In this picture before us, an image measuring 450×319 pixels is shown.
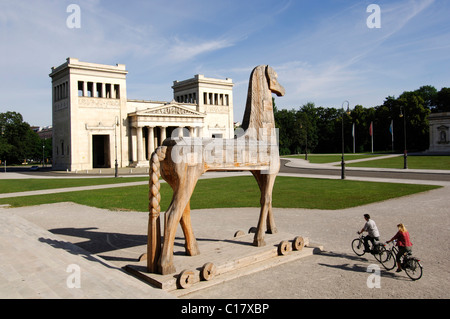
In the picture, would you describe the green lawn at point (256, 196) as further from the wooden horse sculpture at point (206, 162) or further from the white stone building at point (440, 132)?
the white stone building at point (440, 132)

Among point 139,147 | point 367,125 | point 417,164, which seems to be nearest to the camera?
point 417,164

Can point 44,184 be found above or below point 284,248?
above

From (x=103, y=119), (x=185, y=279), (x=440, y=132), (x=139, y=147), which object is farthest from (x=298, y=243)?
(x=440, y=132)

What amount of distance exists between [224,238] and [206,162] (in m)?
4.25

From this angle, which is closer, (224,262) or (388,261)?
(224,262)

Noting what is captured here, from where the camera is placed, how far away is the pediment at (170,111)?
61.5 metres

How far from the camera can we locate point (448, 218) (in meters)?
14.6

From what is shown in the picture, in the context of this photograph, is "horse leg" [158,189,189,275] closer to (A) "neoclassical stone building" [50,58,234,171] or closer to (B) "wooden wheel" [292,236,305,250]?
(B) "wooden wheel" [292,236,305,250]

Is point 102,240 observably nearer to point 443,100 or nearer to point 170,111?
point 170,111

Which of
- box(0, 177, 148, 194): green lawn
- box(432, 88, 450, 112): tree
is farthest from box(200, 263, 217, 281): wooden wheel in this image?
box(432, 88, 450, 112): tree

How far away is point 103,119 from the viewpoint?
59.9 meters
